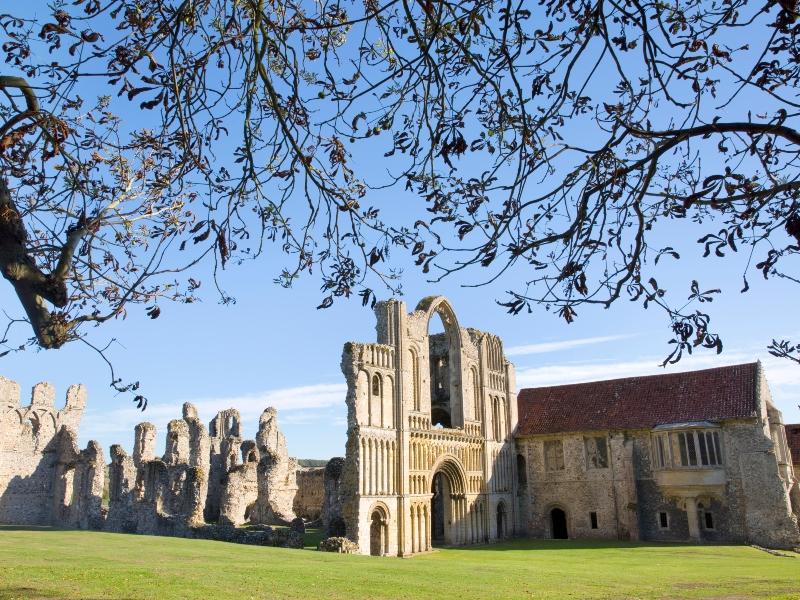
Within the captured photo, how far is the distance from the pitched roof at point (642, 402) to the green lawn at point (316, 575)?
10133 mm

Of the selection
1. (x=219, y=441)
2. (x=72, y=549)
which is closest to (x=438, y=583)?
(x=72, y=549)

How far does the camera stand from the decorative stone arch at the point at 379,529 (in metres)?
29.5

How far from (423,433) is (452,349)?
589cm

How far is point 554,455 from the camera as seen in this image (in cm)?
3862

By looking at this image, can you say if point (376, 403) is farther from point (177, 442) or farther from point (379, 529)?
point (177, 442)

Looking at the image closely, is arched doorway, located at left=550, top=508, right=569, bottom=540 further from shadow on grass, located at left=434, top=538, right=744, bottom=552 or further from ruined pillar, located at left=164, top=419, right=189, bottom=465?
ruined pillar, located at left=164, top=419, right=189, bottom=465

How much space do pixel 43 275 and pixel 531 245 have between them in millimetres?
4585

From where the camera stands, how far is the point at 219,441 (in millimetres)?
48125

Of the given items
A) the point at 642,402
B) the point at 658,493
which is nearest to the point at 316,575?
the point at 658,493

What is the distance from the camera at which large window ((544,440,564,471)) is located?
38.3 meters

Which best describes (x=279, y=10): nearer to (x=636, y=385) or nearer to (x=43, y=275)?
(x=43, y=275)

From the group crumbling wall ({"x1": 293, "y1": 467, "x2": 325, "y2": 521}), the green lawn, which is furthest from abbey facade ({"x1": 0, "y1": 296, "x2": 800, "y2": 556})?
the green lawn

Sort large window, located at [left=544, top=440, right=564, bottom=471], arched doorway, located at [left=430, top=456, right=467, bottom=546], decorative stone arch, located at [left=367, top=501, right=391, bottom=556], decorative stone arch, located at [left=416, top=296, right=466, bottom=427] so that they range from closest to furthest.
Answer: decorative stone arch, located at [left=367, top=501, right=391, bottom=556] → arched doorway, located at [left=430, top=456, right=467, bottom=546] → decorative stone arch, located at [left=416, top=296, right=466, bottom=427] → large window, located at [left=544, top=440, right=564, bottom=471]

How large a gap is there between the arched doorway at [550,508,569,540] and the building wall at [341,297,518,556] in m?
2.02
